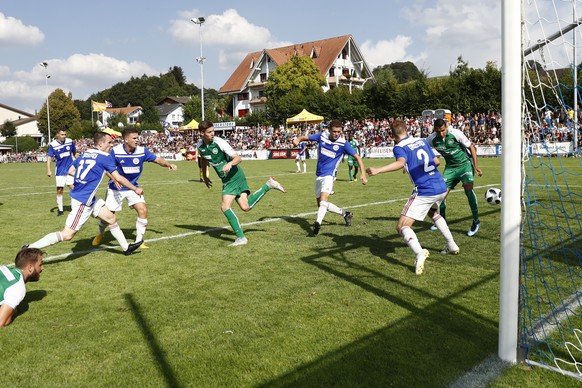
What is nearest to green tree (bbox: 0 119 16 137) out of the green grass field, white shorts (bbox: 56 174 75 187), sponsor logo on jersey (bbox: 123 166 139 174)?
white shorts (bbox: 56 174 75 187)

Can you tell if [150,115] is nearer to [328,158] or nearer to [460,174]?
[328,158]

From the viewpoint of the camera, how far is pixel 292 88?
57.3 metres

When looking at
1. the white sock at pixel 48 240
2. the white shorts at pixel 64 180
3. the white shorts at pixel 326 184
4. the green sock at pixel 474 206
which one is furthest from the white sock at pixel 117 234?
the white shorts at pixel 64 180

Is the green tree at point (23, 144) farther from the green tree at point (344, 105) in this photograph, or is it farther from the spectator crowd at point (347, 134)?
the green tree at point (344, 105)

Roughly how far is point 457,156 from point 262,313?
217 inches

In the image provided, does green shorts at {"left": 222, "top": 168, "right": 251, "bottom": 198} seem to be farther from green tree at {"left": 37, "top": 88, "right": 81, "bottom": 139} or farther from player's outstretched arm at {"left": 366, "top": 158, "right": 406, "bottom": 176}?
green tree at {"left": 37, "top": 88, "right": 81, "bottom": 139}

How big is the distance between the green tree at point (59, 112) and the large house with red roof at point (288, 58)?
4332cm

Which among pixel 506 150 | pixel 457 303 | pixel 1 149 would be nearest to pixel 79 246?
pixel 457 303

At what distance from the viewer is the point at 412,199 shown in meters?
6.49

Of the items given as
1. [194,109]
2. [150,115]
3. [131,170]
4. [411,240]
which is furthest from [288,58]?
[411,240]

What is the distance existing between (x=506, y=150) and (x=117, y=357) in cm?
351

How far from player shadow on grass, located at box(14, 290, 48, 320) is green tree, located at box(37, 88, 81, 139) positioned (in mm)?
102463

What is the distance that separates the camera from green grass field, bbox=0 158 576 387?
3578 millimetres

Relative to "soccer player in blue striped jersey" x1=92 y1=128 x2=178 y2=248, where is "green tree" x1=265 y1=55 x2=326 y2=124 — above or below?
above
